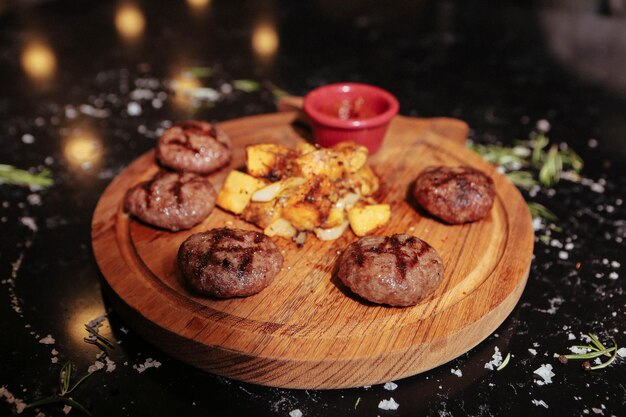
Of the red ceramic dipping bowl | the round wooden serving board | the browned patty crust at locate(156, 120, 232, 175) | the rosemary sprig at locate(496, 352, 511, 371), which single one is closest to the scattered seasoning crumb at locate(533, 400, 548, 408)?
the rosemary sprig at locate(496, 352, 511, 371)

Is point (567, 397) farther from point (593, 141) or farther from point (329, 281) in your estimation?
point (593, 141)

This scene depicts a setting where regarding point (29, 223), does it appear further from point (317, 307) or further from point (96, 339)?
point (317, 307)

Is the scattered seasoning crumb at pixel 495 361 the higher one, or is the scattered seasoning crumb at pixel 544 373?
the scattered seasoning crumb at pixel 544 373

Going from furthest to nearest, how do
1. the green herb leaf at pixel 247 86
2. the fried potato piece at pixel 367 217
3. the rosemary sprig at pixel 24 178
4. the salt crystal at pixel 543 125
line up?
the green herb leaf at pixel 247 86, the salt crystal at pixel 543 125, the rosemary sprig at pixel 24 178, the fried potato piece at pixel 367 217

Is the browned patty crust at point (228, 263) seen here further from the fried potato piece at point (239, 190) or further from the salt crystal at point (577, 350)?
the salt crystal at point (577, 350)

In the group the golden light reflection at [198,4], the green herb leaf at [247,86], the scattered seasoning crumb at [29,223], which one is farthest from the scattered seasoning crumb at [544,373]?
the golden light reflection at [198,4]

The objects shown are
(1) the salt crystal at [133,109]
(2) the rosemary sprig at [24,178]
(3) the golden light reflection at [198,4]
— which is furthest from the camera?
(3) the golden light reflection at [198,4]

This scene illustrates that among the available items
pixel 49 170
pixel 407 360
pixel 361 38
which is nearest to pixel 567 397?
pixel 407 360
